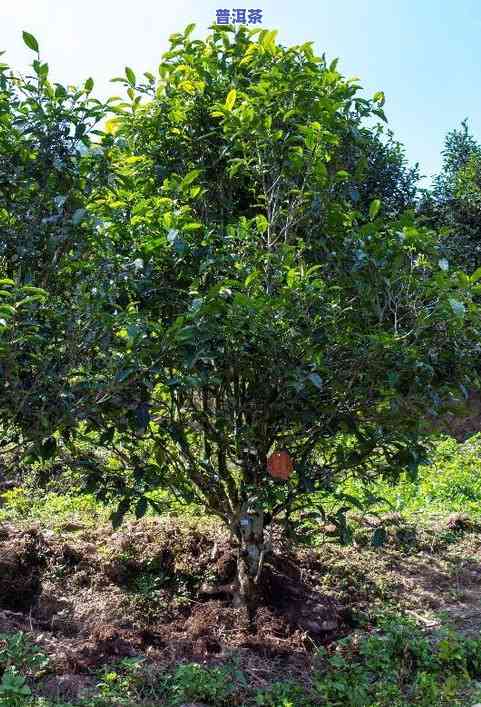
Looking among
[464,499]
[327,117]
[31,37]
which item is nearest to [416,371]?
[327,117]

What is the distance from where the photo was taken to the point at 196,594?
13.4 feet

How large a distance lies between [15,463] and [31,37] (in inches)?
72.7

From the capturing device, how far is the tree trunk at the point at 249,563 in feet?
12.6

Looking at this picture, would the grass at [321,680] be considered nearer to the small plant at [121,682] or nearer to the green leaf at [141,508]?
the small plant at [121,682]

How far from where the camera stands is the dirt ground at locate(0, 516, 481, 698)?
3.51m

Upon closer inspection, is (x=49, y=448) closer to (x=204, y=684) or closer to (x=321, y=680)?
(x=204, y=684)

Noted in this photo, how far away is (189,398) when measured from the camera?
3531 mm

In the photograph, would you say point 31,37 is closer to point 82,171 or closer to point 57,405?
point 82,171

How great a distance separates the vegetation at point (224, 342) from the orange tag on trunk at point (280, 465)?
16 millimetres

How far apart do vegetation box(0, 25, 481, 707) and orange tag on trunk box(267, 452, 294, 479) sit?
0.02 metres

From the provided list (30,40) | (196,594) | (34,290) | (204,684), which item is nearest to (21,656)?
(204,684)

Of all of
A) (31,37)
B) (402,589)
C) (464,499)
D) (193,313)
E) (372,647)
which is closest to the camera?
(193,313)

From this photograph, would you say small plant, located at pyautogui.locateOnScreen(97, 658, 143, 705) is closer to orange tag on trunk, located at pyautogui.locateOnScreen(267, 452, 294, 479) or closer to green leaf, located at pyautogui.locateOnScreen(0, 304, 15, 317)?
orange tag on trunk, located at pyautogui.locateOnScreen(267, 452, 294, 479)

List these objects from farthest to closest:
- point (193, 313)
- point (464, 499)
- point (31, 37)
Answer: point (464, 499)
point (31, 37)
point (193, 313)
